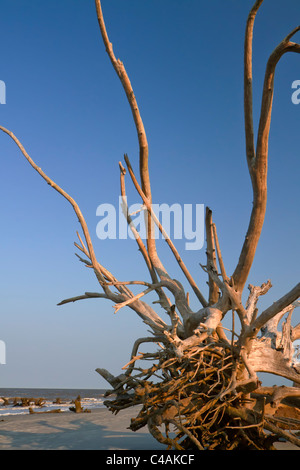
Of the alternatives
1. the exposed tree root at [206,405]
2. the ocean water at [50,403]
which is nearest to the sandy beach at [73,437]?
the exposed tree root at [206,405]

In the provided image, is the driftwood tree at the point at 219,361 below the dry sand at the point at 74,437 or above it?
above

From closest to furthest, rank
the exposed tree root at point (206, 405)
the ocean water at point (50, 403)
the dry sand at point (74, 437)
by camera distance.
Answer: the exposed tree root at point (206, 405) → the dry sand at point (74, 437) → the ocean water at point (50, 403)

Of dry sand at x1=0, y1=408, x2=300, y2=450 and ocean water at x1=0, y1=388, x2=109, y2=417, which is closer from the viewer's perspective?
dry sand at x1=0, y1=408, x2=300, y2=450

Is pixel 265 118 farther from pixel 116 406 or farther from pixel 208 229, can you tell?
pixel 116 406

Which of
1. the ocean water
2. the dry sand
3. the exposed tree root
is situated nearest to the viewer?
the exposed tree root

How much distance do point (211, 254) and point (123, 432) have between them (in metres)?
3.28

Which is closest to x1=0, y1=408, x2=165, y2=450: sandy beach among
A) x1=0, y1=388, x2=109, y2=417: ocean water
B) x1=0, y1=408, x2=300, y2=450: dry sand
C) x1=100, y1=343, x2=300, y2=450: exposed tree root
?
x1=0, y1=408, x2=300, y2=450: dry sand

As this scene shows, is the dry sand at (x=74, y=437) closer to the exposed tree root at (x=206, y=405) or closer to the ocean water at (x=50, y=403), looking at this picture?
the exposed tree root at (x=206, y=405)

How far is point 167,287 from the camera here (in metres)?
5.57

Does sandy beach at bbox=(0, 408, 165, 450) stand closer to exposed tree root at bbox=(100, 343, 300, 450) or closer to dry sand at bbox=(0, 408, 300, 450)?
dry sand at bbox=(0, 408, 300, 450)

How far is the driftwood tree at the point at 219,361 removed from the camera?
4.23 metres

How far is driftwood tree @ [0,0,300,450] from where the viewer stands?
4.23m

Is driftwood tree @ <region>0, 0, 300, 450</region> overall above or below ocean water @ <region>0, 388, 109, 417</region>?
above
